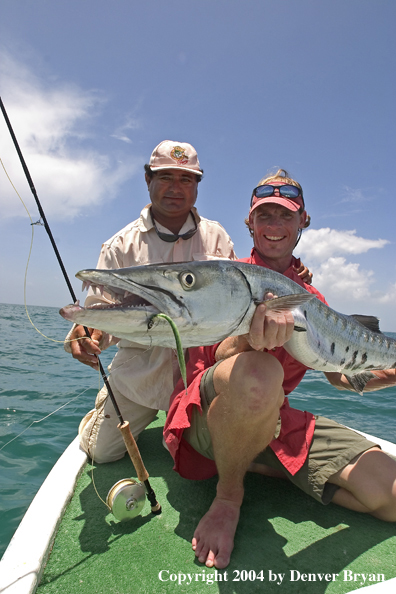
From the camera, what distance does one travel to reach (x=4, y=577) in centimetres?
170

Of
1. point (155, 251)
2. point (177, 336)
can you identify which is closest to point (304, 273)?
point (155, 251)

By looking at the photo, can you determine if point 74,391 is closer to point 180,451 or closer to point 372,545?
point 180,451

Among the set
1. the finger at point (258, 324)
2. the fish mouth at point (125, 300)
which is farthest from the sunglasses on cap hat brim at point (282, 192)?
the fish mouth at point (125, 300)

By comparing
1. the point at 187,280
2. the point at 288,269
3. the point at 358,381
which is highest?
the point at 288,269

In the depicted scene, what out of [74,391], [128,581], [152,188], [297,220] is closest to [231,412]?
[128,581]

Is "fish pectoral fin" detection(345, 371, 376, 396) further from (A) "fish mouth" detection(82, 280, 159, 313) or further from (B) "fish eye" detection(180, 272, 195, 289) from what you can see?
(A) "fish mouth" detection(82, 280, 159, 313)

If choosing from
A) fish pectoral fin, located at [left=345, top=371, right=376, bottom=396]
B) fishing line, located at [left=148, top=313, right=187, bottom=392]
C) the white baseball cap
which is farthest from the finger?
the white baseball cap

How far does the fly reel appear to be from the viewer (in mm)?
2150

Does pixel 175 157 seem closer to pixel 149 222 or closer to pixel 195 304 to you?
pixel 149 222

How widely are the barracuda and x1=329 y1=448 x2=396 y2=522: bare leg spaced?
30.0 inches

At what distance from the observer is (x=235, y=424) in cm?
211

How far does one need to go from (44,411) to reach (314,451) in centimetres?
511

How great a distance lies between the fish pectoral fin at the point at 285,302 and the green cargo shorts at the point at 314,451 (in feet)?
2.21

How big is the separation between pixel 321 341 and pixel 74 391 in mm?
6846
